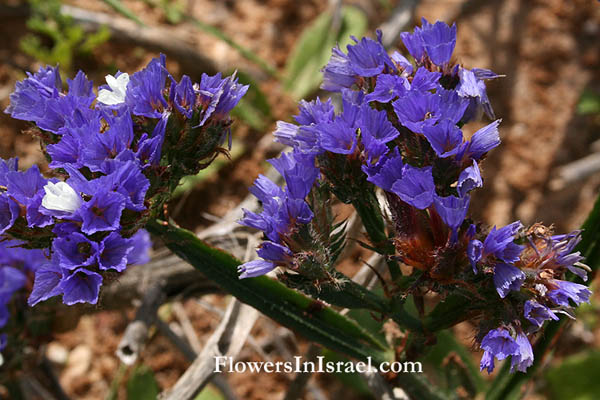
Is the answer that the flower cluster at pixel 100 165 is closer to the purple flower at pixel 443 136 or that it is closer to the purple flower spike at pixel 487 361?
the purple flower at pixel 443 136

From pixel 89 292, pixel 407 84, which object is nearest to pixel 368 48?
pixel 407 84

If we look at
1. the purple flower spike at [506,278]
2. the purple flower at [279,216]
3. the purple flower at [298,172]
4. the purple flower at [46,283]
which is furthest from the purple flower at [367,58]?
the purple flower at [46,283]

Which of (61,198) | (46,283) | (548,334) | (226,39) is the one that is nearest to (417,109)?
(61,198)

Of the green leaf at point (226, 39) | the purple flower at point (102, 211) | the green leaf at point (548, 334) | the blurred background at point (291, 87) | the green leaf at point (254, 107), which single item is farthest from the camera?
the green leaf at point (254, 107)

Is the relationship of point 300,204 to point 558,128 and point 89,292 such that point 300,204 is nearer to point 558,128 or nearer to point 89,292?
point 89,292

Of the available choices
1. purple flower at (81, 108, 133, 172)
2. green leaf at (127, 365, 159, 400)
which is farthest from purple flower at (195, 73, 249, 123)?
green leaf at (127, 365, 159, 400)

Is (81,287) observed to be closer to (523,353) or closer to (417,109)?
(417,109)

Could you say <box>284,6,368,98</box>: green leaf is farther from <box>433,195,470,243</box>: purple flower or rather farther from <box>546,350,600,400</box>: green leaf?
<box>433,195,470,243</box>: purple flower
